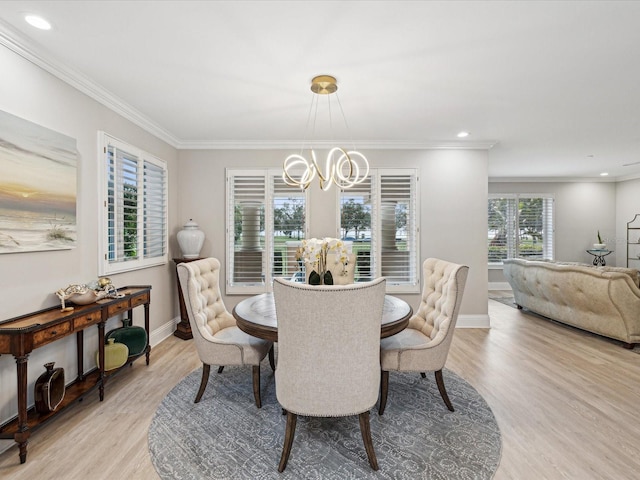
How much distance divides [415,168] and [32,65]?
4.04m

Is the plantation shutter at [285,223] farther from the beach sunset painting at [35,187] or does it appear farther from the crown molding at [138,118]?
the beach sunset painting at [35,187]

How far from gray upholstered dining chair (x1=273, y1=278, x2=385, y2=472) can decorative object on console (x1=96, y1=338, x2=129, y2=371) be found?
1.73 m

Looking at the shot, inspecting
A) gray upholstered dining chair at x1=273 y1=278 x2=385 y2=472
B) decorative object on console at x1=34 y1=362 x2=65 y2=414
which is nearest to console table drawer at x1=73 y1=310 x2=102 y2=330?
decorative object on console at x1=34 y1=362 x2=65 y2=414

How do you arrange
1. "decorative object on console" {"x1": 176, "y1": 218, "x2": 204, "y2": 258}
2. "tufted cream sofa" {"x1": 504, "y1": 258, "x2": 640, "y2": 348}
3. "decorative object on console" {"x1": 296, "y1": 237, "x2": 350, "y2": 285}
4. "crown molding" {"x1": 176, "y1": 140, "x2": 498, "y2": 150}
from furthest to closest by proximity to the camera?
"crown molding" {"x1": 176, "y1": 140, "x2": 498, "y2": 150}
"decorative object on console" {"x1": 176, "y1": 218, "x2": 204, "y2": 258}
"tufted cream sofa" {"x1": 504, "y1": 258, "x2": 640, "y2": 348}
"decorative object on console" {"x1": 296, "y1": 237, "x2": 350, "y2": 285}

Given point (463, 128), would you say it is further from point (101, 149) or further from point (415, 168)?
point (101, 149)

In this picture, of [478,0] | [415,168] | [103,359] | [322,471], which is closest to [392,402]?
[322,471]

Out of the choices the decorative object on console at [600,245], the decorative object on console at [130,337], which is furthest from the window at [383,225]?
the decorative object on console at [600,245]

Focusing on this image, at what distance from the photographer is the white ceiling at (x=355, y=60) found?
75.2 inches

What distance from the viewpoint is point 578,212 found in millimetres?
7828

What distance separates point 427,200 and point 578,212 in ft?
18.5

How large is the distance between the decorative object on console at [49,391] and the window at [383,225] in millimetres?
3296

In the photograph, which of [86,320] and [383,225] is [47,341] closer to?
[86,320]

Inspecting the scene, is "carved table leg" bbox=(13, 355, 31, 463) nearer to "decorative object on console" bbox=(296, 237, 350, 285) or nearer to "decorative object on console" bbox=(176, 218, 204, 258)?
"decorative object on console" bbox=(296, 237, 350, 285)

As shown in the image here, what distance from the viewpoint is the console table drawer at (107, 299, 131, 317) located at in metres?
2.64
